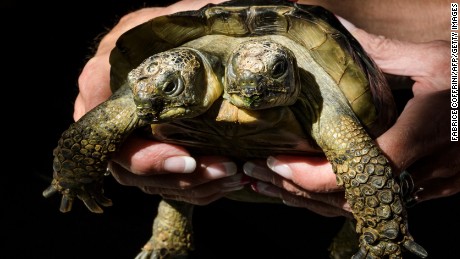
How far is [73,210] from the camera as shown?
2912 mm

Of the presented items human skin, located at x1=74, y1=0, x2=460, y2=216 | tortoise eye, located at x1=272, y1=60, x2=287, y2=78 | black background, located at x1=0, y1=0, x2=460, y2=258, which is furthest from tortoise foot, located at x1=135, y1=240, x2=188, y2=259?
tortoise eye, located at x1=272, y1=60, x2=287, y2=78

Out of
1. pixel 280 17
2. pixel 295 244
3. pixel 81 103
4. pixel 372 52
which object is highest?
pixel 280 17

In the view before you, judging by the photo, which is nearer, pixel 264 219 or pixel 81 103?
pixel 81 103

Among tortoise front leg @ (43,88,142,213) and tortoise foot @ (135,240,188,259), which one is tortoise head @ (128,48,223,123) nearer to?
tortoise front leg @ (43,88,142,213)

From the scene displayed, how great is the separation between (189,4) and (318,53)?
3.12 feet

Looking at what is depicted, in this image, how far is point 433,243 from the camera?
2594 mm

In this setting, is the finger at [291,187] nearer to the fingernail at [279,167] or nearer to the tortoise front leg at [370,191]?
the fingernail at [279,167]

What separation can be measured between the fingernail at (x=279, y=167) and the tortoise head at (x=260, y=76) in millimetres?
288

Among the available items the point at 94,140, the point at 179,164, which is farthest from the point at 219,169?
the point at 94,140

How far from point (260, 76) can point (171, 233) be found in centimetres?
121

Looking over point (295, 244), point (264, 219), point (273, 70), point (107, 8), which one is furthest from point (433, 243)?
point (107, 8)

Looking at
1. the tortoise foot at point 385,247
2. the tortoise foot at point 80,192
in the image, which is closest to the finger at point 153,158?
the tortoise foot at point 80,192

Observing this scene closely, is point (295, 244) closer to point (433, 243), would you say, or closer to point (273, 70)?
point (433, 243)

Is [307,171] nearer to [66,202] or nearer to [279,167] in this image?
[279,167]
